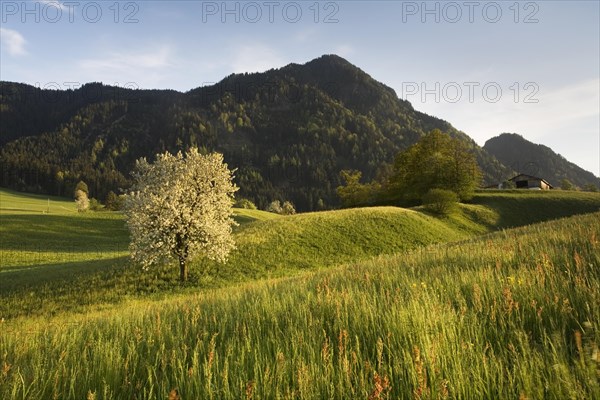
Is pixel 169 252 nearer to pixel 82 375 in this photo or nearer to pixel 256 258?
pixel 256 258

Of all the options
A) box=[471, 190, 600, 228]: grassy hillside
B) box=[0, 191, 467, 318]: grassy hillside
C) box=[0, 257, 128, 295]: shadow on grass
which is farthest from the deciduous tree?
A: box=[0, 257, 128, 295]: shadow on grass

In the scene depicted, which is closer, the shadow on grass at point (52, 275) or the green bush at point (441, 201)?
the shadow on grass at point (52, 275)

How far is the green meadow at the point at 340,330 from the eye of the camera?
303 centimetres

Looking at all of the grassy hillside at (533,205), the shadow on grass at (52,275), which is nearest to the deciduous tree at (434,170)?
the grassy hillside at (533,205)

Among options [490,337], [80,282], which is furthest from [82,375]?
[80,282]

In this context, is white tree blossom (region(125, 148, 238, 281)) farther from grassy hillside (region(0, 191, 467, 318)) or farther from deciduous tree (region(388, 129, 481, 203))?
deciduous tree (region(388, 129, 481, 203))

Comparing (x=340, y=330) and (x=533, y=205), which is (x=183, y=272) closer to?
(x=340, y=330)

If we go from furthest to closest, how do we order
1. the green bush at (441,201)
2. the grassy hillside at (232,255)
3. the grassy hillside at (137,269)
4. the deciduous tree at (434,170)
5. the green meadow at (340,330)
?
the deciduous tree at (434,170), the green bush at (441,201), the grassy hillside at (232,255), the grassy hillside at (137,269), the green meadow at (340,330)

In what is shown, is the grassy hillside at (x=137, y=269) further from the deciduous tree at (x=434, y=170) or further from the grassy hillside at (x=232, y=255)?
the deciduous tree at (x=434, y=170)

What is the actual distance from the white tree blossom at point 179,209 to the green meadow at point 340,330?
3.00m

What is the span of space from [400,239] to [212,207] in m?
24.7

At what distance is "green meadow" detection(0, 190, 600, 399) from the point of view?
303cm

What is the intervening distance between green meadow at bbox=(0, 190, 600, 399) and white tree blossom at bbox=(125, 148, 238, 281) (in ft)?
9.84

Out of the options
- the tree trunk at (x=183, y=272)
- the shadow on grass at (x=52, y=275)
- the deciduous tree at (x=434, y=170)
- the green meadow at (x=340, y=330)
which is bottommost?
the shadow on grass at (x=52, y=275)
